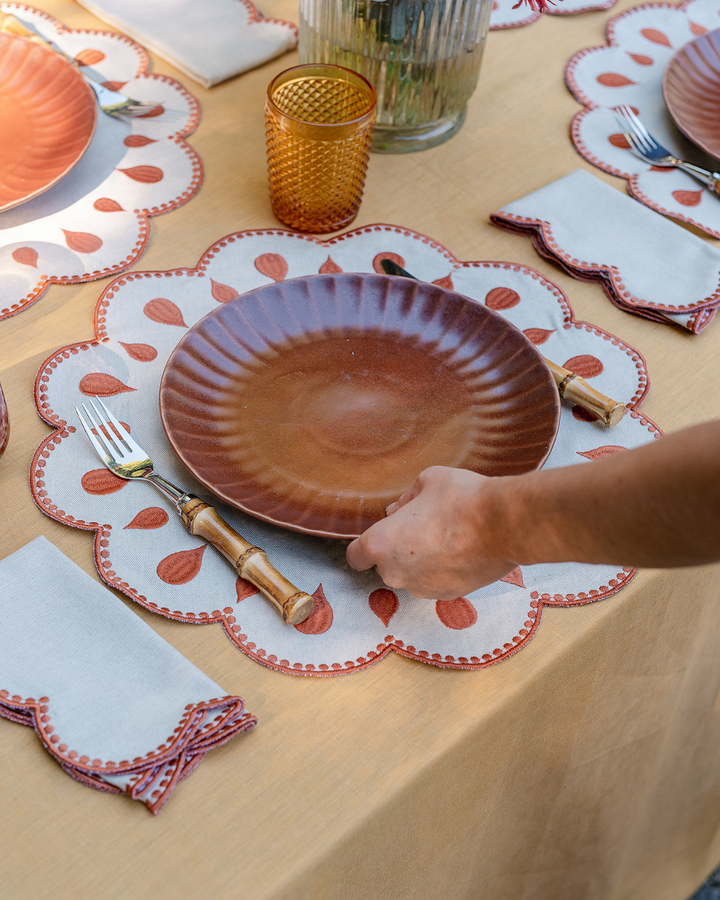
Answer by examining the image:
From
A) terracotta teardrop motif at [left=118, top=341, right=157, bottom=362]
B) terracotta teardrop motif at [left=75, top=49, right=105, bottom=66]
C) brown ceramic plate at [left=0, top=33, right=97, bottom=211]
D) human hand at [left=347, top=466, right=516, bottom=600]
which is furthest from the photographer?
terracotta teardrop motif at [left=75, top=49, right=105, bottom=66]

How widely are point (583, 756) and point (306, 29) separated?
78 centimetres

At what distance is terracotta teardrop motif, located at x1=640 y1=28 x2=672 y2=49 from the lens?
1202 mm

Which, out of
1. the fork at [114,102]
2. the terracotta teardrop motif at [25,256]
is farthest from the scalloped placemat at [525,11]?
the terracotta teardrop motif at [25,256]

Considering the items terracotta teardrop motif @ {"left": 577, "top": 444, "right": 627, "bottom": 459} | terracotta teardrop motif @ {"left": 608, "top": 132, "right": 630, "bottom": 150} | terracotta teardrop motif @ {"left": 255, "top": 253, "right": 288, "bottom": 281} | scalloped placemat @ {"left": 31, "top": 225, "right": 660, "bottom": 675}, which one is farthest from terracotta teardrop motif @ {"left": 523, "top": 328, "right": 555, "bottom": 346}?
terracotta teardrop motif @ {"left": 608, "top": 132, "right": 630, "bottom": 150}

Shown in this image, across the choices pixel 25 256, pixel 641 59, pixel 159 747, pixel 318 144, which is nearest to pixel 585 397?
pixel 318 144

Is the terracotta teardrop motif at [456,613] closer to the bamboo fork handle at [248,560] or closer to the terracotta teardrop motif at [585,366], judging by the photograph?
the bamboo fork handle at [248,560]

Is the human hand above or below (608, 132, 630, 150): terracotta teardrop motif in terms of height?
below

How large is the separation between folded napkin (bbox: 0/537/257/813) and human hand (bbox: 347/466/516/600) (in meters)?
0.13

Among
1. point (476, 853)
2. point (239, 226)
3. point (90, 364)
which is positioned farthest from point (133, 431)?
point (476, 853)

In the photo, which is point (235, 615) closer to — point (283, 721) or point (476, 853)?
point (283, 721)

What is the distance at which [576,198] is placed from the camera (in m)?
0.96

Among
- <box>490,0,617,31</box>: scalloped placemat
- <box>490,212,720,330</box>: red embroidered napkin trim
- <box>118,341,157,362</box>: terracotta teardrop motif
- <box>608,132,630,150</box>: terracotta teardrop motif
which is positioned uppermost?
<box>490,0,617,31</box>: scalloped placemat

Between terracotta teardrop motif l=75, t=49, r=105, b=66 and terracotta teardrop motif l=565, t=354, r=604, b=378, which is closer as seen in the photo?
terracotta teardrop motif l=565, t=354, r=604, b=378

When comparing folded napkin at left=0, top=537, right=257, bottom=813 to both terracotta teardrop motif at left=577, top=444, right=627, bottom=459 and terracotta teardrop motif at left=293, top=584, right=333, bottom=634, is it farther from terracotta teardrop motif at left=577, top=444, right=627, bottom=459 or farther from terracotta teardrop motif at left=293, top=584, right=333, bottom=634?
terracotta teardrop motif at left=577, top=444, right=627, bottom=459
